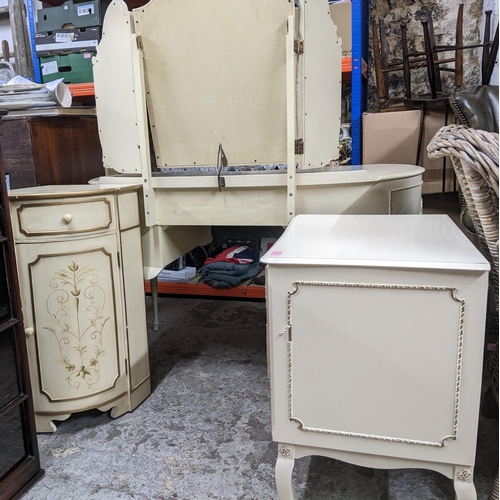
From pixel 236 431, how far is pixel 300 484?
30 centimetres

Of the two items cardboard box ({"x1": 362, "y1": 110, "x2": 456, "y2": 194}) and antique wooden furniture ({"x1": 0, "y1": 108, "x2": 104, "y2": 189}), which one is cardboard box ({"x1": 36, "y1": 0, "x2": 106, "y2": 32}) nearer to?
antique wooden furniture ({"x1": 0, "y1": 108, "x2": 104, "y2": 189})

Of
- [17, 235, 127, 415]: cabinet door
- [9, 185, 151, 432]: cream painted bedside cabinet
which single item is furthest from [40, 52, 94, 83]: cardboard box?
[17, 235, 127, 415]: cabinet door

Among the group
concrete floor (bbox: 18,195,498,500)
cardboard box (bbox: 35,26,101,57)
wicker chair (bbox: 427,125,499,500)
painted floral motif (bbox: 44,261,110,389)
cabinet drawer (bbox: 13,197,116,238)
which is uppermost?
cardboard box (bbox: 35,26,101,57)

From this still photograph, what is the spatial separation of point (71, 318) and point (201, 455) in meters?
0.57

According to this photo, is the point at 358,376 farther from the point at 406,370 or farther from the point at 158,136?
the point at 158,136

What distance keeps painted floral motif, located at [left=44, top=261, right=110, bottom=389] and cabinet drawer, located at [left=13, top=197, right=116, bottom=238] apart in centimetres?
12

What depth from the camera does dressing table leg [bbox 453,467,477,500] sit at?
0.89 metres

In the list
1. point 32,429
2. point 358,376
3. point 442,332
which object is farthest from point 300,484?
point 32,429

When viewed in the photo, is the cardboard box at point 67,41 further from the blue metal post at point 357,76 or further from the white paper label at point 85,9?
the blue metal post at point 357,76

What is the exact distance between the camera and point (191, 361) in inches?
77.0

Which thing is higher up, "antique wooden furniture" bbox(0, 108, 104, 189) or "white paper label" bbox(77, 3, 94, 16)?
"white paper label" bbox(77, 3, 94, 16)

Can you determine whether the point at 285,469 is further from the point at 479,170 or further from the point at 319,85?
the point at 319,85

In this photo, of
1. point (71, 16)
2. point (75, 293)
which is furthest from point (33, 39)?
point (75, 293)

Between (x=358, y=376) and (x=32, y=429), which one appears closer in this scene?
(x=358, y=376)
